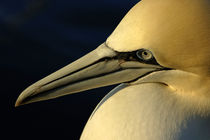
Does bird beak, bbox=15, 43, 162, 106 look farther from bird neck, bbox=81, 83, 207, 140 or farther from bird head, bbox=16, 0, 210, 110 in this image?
bird neck, bbox=81, 83, 207, 140

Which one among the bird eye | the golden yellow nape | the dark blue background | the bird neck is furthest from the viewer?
the dark blue background

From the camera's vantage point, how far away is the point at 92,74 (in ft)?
8.11

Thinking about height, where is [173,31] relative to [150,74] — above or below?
above

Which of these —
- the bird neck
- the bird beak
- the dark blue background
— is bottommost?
the bird neck

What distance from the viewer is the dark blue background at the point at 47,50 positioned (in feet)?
12.4

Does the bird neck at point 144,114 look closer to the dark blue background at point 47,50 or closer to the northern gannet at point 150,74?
the northern gannet at point 150,74

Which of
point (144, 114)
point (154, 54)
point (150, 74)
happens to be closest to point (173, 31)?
point (154, 54)

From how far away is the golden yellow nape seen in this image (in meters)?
2.12

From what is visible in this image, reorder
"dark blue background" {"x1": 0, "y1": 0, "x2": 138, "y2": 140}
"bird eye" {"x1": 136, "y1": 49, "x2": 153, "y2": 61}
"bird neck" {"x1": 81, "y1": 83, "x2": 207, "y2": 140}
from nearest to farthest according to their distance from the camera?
"bird eye" {"x1": 136, "y1": 49, "x2": 153, "y2": 61} < "bird neck" {"x1": 81, "y1": 83, "x2": 207, "y2": 140} < "dark blue background" {"x1": 0, "y1": 0, "x2": 138, "y2": 140}

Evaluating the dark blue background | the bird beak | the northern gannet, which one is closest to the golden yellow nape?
the northern gannet

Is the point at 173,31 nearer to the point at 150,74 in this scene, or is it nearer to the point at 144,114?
the point at 150,74

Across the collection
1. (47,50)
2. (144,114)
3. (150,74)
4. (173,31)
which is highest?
(47,50)

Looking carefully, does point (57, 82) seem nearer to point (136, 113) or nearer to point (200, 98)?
point (136, 113)

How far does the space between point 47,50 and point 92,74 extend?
77.5 inches
